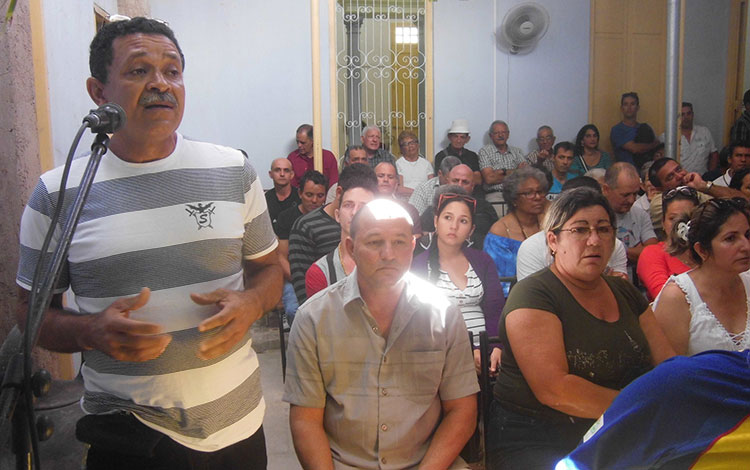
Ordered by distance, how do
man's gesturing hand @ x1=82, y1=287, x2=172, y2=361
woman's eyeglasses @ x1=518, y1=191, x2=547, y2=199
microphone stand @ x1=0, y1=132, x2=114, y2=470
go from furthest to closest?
woman's eyeglasses @ x1=518, y1=191, x2=547, y2=199, man's gesturing hand @ x1=82, y1=287, x2=172, y2=361, microphone stand @ x1=0, y1=132, x2=114, y2=470

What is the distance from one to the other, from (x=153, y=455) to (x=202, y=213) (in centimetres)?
54

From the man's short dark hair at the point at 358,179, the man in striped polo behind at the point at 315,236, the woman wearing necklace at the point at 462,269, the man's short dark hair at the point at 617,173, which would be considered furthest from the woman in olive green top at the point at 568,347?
the man's short dark hair at the point at 617,173

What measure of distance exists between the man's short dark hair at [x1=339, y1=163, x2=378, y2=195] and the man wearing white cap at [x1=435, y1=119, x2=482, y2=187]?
137 inches

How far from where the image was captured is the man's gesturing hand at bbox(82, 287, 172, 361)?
3.70 feet

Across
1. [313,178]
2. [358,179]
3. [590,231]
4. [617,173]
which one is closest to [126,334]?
[590,231]

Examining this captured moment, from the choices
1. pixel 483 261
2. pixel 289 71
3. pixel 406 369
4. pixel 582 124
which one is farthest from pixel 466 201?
pixel 582 124

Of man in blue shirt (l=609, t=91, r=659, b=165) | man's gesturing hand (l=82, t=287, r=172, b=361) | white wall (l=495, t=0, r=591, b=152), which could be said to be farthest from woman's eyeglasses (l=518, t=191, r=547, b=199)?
man in blue shirt (l=609, t=91, r=659, b=165)

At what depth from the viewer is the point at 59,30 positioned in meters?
3.26

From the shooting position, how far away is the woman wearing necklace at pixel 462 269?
10.2 feet

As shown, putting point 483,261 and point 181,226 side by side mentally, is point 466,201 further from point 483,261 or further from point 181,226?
point 181,226

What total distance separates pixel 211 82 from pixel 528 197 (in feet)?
15.0

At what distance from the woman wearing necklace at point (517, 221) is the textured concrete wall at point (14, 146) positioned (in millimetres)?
2455

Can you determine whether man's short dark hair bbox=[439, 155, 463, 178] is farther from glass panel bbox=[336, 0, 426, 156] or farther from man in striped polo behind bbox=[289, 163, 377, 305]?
man in striped polo behind bbox=[289, 163, 377, 305]

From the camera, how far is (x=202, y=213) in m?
1.36
